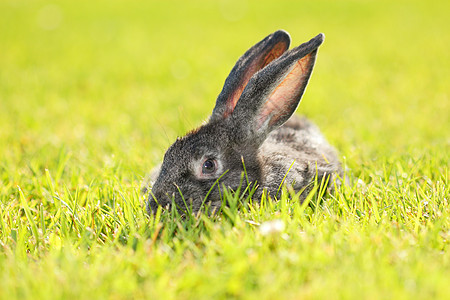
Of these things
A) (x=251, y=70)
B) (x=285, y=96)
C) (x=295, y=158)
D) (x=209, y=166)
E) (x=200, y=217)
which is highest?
(x=251, y=70)

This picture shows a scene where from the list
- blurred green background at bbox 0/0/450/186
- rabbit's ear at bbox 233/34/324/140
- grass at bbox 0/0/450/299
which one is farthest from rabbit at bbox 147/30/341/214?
blurred green background at bbox 0/0/450/186

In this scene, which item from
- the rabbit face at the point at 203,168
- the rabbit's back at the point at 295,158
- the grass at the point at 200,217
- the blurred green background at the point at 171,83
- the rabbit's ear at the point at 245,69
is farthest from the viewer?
the blurred green background at the point at 171,83

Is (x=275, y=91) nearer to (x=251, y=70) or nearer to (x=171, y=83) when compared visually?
(x=251, y=70)

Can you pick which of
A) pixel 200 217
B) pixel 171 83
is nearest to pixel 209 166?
pixel 200 217

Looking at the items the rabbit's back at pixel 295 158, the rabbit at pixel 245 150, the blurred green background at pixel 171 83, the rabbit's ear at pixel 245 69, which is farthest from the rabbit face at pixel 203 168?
the blurred green background at pixel 171 83

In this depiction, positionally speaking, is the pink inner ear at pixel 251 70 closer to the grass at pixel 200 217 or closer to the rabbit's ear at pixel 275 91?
the rabbit's ear at pixel 275 91

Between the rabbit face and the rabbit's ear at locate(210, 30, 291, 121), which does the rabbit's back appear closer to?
the rabbit face

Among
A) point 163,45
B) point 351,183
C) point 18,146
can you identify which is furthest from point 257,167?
point 163,45

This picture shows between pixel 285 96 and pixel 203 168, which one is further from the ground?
pixel 285 96
